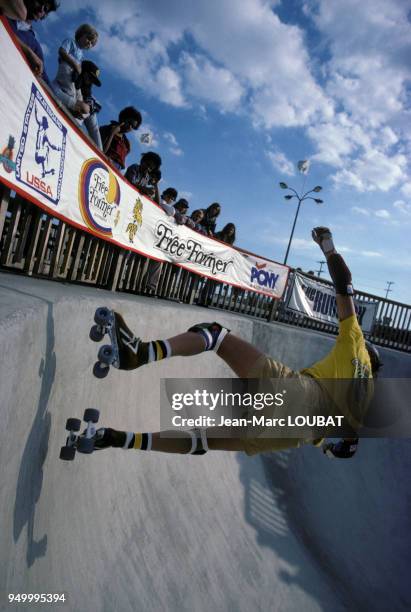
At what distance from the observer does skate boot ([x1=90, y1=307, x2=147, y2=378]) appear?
260 centimetres

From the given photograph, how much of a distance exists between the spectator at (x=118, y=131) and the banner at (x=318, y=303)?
6.44 meters

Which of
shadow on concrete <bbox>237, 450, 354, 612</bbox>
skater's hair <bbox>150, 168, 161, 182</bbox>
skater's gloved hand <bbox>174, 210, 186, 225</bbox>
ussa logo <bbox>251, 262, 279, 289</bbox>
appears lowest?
shadow on concrete <bbox>237, 450, 354, 612</bbox>

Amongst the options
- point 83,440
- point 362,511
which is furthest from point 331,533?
point 83,440

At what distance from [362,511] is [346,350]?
199 inches

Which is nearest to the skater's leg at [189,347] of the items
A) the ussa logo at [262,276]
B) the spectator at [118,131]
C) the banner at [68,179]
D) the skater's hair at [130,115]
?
the banner at [68,179]

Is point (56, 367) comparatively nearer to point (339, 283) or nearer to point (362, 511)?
point (339, 283)

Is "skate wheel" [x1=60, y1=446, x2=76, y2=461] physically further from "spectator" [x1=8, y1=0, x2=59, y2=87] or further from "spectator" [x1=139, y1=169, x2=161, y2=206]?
"spectator" [x1=139, y1=169, x2=161, y2=206]

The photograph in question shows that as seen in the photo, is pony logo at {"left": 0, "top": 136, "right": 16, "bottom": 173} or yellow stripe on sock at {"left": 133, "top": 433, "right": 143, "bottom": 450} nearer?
yellow stripe on sock at {"left": 133, "top": 433, "right": 143, "bottom": 450}

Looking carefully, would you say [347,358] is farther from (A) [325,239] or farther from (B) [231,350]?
(A) [325,239]

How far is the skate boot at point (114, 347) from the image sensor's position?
2.60m

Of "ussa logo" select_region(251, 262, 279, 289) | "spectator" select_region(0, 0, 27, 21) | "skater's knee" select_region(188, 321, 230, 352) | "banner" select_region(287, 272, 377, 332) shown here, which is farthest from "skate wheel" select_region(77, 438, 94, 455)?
"banner" select_region(287, 272, 377, 332)

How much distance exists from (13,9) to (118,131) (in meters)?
3.46

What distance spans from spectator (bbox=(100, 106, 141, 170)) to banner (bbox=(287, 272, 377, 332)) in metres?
6.44

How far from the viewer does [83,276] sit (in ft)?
17.5
